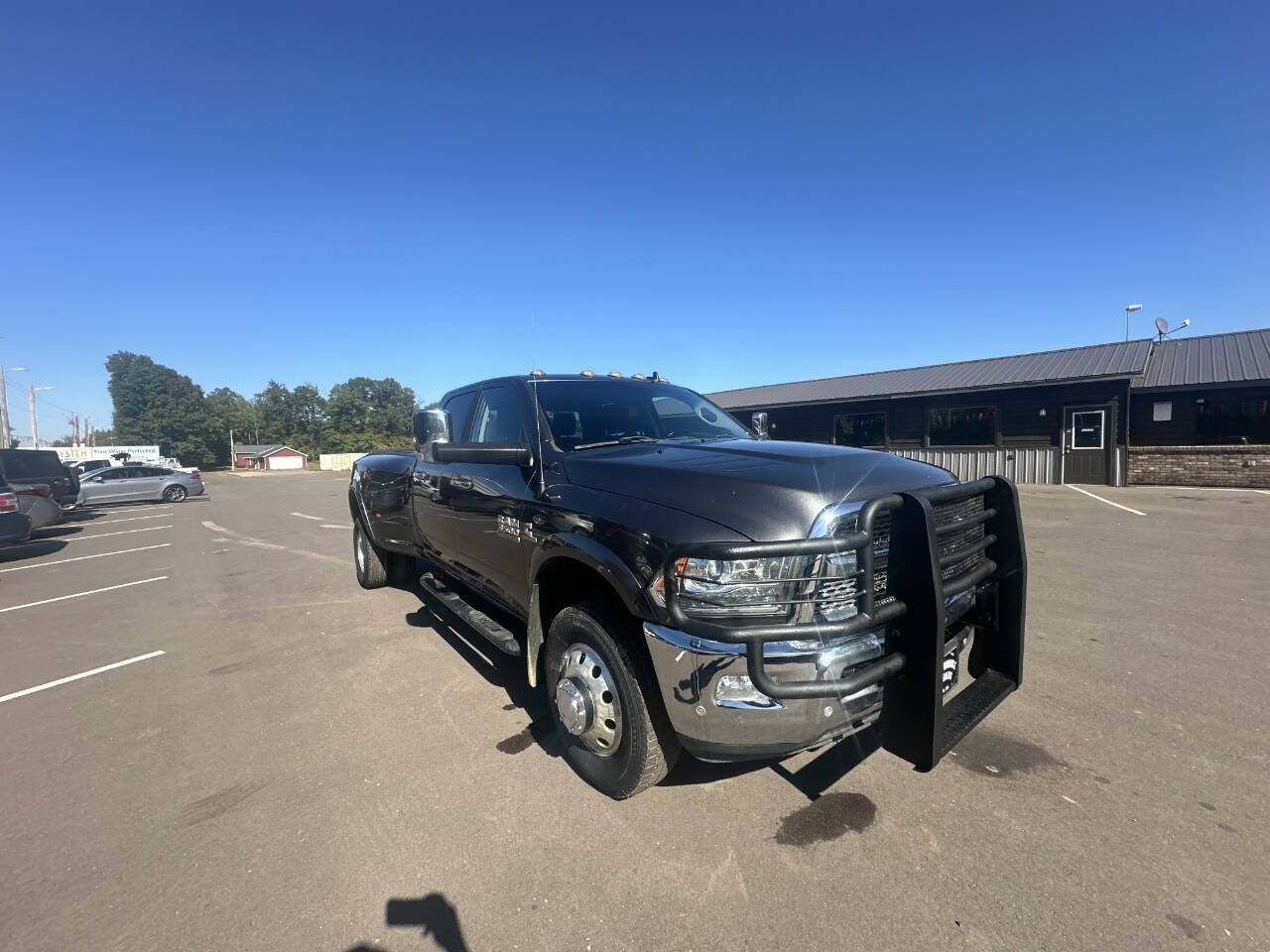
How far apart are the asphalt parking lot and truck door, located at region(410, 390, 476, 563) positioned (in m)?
0.84

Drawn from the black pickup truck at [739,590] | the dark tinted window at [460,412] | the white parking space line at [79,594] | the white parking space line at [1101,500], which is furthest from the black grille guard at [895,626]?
the white parking space line at [1101,500]

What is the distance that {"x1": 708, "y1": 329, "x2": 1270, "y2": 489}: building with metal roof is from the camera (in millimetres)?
16094

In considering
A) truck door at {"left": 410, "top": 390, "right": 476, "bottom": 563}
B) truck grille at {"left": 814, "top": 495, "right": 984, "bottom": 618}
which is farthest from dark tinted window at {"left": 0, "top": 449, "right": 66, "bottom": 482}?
truck grille at {"left": 814, "top": 495, "right": 984, "bottom": 618}

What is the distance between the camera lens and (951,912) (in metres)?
2.00

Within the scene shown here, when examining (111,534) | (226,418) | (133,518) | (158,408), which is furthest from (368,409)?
(111,534)

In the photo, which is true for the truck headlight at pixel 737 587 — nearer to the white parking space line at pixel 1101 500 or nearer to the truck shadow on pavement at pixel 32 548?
the white parking space line at pixel 1101 500

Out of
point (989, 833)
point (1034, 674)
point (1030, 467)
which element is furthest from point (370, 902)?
point (1030, 467)

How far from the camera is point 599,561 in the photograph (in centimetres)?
244

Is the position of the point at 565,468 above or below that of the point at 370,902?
above

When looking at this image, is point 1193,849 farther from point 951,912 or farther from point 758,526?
point 758,526

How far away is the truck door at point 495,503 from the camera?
130 inches

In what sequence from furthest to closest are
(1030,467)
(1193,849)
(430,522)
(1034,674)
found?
1. (1030,467)
2. (430,522)
3. (1034,674)
4. (1193,849)

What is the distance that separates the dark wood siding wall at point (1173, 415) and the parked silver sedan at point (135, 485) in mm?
32716

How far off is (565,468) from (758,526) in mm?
1186
